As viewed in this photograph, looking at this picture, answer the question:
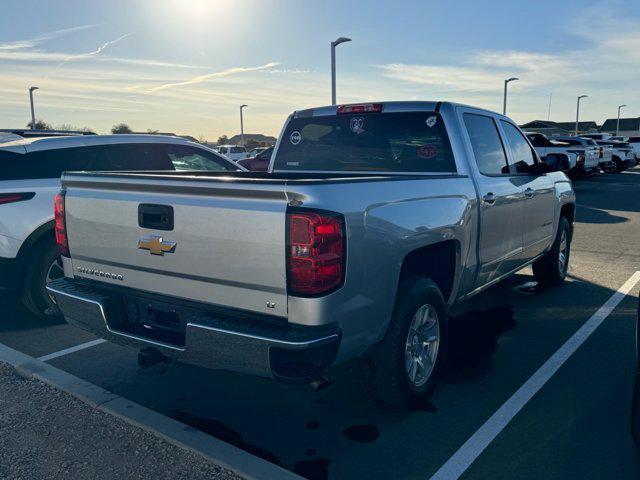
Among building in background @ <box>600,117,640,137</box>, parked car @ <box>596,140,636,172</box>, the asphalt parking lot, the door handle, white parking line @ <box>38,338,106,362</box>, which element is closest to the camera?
Answer: the asphalt parking lot

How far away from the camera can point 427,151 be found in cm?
452

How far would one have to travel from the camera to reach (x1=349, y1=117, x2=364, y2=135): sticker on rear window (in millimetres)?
4816

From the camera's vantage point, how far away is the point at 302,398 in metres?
4.07

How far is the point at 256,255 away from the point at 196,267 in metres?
0.41

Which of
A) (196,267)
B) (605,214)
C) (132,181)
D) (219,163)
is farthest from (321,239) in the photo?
(605,214)

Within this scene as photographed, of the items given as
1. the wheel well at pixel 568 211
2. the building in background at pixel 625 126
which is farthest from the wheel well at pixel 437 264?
the building in background at pixel 625 126

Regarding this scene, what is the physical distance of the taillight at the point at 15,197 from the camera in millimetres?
5398

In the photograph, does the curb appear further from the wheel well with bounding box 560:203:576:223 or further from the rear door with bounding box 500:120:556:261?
→ the wheel well with bounding box 560:203:576:223

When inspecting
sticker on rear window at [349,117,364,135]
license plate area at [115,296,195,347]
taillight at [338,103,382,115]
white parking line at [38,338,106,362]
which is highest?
taillight at [338,103,382,115]

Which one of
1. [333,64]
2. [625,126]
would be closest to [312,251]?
[333,64]

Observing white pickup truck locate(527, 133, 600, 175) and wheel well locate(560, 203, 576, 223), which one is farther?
white pickup truck locate(527, 133, 600, 175)

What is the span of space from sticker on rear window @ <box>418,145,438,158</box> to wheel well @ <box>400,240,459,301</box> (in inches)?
30.5

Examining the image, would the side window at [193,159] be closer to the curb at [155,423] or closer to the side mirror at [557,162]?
the curb at [155,423]

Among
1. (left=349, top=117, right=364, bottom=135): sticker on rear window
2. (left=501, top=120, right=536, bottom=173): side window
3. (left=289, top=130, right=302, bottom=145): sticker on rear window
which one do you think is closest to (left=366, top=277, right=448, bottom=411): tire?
(left=349, top=117, right=364, bottom=135): sticker on rear window
